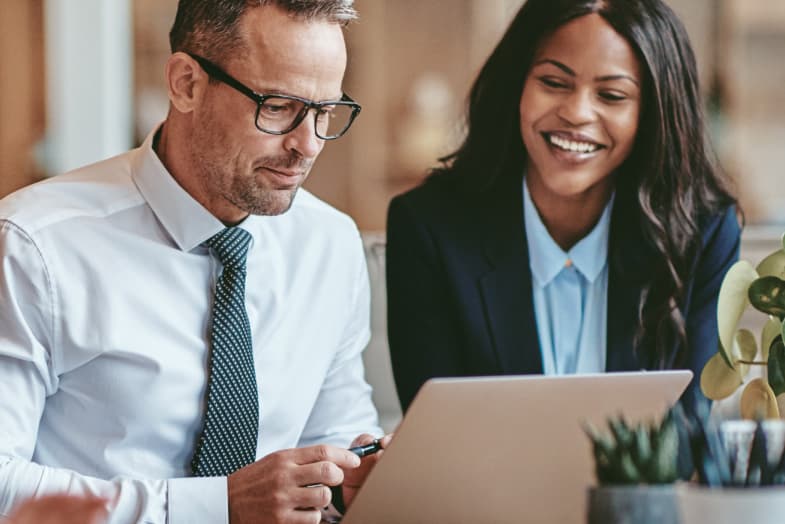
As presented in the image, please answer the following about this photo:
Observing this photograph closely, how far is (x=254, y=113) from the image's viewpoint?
1.42 meters

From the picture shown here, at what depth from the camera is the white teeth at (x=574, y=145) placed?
1.80m

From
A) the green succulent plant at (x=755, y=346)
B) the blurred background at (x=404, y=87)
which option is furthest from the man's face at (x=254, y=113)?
the blurred background at (x=404, y=87)

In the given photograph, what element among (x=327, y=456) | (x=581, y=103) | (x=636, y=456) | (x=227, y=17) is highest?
(x=227, y=17)

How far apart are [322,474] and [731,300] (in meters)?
0.51

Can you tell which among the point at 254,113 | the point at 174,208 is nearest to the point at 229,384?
the point at 174,208

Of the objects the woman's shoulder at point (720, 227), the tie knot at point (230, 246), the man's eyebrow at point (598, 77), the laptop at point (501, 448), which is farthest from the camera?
the woman's shoulder at point (720, 227)

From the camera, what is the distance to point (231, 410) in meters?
1.46

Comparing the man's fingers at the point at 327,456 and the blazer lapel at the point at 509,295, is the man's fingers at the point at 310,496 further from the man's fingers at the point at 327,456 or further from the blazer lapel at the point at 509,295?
the blazer lapel at the point at 509,295

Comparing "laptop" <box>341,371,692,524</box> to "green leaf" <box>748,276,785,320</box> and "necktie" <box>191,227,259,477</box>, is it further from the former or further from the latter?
"necktie" <box>191,227,259,477</box>

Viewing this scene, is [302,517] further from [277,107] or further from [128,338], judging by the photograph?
[277,107]

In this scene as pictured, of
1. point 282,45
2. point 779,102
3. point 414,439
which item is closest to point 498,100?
point 282,45

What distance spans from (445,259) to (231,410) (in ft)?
1.79

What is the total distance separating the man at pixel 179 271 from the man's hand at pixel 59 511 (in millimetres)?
538

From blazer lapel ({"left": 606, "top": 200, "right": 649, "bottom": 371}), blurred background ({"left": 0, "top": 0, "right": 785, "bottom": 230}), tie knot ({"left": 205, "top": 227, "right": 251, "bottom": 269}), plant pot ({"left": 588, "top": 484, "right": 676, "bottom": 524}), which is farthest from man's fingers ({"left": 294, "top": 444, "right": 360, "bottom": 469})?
blurred background ({"left": 0, "top": 0, "right": 785, "bottom": 230})
